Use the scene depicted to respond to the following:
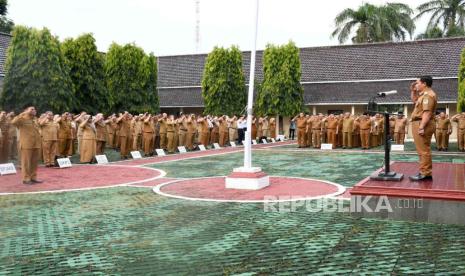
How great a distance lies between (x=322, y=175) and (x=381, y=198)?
5326 millimetres

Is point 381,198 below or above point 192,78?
below

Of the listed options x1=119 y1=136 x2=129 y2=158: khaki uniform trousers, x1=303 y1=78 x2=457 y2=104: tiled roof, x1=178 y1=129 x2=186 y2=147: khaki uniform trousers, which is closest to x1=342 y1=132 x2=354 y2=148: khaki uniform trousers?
x1=178 y1=129 x2=186 y2=147: khaki uniform trousers

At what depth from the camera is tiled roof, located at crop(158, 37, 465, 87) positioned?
35031 millimetres

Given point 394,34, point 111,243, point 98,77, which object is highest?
point 394,34

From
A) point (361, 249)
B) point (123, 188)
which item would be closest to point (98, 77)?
point (123, 188)

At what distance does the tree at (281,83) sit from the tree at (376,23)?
13042mm

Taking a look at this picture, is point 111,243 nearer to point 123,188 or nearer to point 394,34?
point 123,188

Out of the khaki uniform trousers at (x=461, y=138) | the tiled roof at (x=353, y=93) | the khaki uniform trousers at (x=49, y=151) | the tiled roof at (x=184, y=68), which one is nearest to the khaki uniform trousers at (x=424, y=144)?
the khaki uniform trousers at (x=49, y=151)

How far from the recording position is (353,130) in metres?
22.5

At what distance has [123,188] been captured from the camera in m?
10.6

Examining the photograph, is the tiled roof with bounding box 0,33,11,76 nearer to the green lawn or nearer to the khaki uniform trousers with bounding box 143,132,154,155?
the khaki uniform trousers with bounding box 143,132,154,155

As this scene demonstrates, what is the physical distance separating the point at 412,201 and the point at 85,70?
68.5ft

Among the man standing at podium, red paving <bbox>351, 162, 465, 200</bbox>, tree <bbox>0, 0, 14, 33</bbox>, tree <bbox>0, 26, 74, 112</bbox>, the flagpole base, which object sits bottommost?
the flagpole base

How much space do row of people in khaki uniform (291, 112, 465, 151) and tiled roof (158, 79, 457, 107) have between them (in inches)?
375
